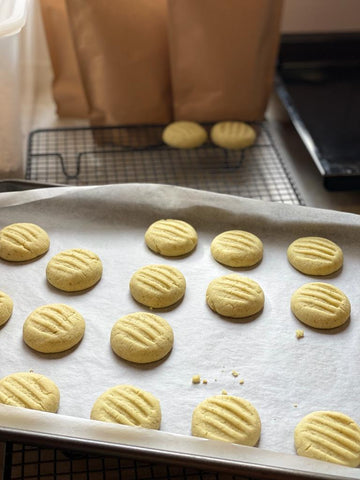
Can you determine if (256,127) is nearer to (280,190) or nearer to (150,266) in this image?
(280,190)

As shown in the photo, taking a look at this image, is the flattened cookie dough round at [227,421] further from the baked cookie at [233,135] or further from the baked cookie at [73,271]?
the baked cookie at [233,135]

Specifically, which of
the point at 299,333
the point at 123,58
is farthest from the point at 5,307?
the point at 123,58

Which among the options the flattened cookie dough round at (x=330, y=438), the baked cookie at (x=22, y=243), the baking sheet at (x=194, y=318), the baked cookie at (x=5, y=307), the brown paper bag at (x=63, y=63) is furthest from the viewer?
the brown paper bag at (x=63, y=63)

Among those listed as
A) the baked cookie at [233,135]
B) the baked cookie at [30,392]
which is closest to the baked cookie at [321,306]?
the baked cookie at [30,392]

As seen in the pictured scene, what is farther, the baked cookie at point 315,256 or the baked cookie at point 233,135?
the baked cookie at point 233,135

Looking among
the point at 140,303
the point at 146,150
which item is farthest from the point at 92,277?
the point at 146,150

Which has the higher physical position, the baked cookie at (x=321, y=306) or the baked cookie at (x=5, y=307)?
the baked cookie at (x=5, y=307)
